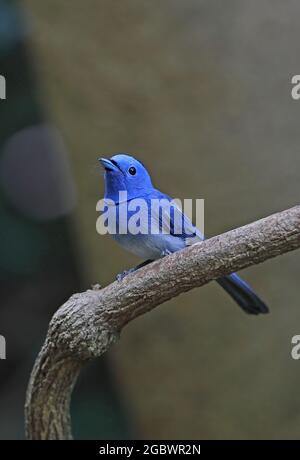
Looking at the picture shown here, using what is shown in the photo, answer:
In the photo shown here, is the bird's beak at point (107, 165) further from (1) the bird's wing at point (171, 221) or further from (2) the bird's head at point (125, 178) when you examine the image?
(1) the bird's wing at point (171, 221)

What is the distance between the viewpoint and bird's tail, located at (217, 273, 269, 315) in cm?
295

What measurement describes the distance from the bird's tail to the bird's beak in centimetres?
69

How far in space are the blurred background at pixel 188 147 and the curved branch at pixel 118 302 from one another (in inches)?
59.8

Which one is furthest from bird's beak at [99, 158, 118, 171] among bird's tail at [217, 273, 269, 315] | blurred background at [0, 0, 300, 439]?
blurred background at [0, 0, 300, 439]

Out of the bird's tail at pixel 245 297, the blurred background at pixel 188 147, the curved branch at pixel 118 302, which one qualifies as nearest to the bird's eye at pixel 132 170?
the curved branch at pixel 118 302

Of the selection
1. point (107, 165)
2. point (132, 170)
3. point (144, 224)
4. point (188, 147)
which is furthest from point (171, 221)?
point (188, 147)

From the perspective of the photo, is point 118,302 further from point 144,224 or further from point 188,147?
point 188,147

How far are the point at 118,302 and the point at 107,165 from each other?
50 cm

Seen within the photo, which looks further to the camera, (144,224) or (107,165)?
(144,224)

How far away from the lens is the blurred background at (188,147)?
425 centimetres

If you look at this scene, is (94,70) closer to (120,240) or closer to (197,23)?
(197,23)

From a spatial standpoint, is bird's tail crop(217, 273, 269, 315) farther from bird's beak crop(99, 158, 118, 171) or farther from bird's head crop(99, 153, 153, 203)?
bird's beak crop(99, 158, 118, 171)

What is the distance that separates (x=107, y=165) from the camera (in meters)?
2.67

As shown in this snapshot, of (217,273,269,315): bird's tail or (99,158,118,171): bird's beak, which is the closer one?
(99,158,118,171): bird's beak
